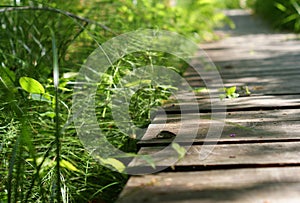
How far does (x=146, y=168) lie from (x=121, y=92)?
0.99 meters

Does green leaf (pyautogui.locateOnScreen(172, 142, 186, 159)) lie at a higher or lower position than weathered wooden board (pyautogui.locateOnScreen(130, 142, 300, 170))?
higher

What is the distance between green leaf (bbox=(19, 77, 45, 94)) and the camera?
70.3 inches

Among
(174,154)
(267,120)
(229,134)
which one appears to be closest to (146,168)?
(174,154)

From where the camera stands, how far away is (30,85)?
182 cm

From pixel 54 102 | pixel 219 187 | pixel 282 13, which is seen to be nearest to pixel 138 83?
pixel 54 102

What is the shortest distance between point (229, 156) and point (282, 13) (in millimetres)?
6693

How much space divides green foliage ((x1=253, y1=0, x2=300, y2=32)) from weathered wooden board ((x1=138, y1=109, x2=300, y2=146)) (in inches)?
162

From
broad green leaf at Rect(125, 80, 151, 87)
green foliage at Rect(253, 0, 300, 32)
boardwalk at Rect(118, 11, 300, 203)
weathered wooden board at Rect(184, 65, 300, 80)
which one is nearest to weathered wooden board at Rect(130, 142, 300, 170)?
boardwalk at Rect(118, 11, 300, 203)

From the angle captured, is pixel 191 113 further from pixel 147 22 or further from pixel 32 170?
pixel 147 22

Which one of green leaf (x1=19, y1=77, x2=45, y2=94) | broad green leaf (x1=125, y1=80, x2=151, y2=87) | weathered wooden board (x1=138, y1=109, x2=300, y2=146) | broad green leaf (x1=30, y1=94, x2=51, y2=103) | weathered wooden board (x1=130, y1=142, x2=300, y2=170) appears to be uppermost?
green leaf (x1=19, y1=77, x2=45, y2=94)

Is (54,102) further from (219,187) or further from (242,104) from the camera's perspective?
(219,187)

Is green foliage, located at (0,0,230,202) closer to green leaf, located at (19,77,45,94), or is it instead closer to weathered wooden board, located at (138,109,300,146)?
green leaf, located at (19,77,45,94)

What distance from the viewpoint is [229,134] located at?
1734 mm

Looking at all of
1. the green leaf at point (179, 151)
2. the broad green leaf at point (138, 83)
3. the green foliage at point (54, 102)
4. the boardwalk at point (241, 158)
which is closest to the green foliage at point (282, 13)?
the green foliage at point (54, 102)
